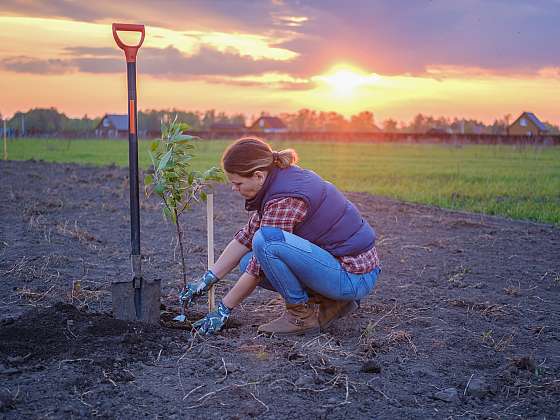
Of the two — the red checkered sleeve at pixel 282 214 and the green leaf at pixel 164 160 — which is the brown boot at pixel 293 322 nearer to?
the red checkered sleeve at pixel 282 214

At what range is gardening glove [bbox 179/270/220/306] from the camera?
4.10m

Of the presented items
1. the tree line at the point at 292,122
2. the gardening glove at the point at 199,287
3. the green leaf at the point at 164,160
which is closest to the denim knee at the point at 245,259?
the gardening glove at the point at 199,287

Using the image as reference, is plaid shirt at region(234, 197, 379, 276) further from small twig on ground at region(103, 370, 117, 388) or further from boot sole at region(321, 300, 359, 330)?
small twig on ground at region(103, 370, 117, 388)

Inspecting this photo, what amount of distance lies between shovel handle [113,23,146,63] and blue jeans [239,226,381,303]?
52.4 inches

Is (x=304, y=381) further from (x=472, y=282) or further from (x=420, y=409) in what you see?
(x=472, y=282)

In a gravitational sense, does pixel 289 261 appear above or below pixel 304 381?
Result: above

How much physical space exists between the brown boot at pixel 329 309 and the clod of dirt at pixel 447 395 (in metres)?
1.08

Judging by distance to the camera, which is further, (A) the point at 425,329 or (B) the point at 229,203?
(B) the point at 229,203

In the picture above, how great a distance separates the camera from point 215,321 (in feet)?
13.0

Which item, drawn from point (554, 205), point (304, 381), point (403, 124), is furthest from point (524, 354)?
point (403, 124)

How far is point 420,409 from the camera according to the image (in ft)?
10.4

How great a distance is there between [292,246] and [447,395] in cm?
120

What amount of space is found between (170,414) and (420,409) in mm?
1215

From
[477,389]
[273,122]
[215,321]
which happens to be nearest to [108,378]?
[215,321]
